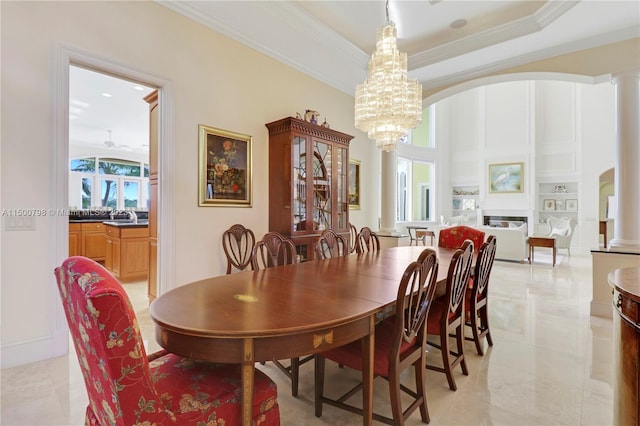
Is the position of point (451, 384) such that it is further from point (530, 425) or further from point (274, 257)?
point (274, 257)

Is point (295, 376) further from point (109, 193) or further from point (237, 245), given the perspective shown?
point (109, 193)

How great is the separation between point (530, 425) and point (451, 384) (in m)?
0.43

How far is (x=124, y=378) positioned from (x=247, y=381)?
1.24 ft

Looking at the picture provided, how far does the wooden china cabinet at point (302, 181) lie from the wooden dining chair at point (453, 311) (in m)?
1.93

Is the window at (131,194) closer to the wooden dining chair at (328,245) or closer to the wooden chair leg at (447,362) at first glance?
the wooden dining chair at (328,245)

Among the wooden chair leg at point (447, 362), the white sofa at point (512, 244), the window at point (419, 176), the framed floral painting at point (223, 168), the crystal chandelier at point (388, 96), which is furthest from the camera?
the window at point (419, 176)

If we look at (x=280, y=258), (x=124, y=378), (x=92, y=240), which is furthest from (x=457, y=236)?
(x=92, y=240)

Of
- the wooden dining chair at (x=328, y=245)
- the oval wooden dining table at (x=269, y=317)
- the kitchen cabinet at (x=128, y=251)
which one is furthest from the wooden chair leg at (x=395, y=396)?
the kitchen cabinet at (x=128, y=251)

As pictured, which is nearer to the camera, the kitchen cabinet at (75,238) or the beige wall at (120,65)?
the beige wall at (120,65)

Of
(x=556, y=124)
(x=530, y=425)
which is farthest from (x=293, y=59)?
(x=556, y=124)

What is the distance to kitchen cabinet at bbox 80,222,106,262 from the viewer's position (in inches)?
228

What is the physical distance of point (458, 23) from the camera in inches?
140

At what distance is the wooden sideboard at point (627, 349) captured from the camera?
1107 mm

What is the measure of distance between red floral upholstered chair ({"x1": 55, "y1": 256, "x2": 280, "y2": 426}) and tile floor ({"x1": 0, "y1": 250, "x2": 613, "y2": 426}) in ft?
2.29
